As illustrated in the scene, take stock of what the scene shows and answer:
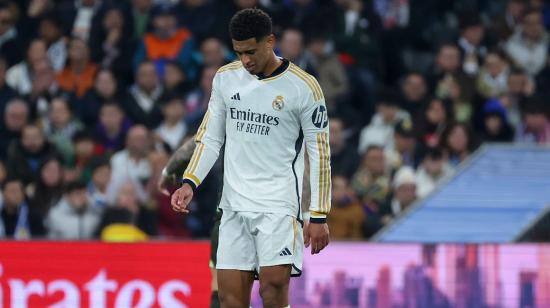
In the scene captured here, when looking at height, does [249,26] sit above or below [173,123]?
above

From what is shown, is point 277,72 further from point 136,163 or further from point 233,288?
point 136,163

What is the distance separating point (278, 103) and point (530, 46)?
8926mm

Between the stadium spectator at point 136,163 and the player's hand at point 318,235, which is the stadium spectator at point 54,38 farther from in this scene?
the player's hand at point 318,235

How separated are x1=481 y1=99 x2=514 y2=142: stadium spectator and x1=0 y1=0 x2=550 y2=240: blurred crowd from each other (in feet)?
0.07

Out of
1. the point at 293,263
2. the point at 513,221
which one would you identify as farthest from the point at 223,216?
the point at 513,221

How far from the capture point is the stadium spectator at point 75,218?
12.9 metres

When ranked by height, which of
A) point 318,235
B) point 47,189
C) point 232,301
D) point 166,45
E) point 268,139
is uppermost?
point 166,45

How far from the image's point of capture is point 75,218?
1292 cm

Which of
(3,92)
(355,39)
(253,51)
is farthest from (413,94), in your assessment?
(253,51)

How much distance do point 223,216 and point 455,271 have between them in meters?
3.36

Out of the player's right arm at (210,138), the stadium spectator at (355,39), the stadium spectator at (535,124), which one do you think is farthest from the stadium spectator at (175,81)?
the player's right arm at (210,138)

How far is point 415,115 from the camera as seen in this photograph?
1463cm

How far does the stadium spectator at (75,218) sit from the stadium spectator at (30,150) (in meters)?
1.00

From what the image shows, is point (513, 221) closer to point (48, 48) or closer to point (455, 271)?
point (455, 271)
